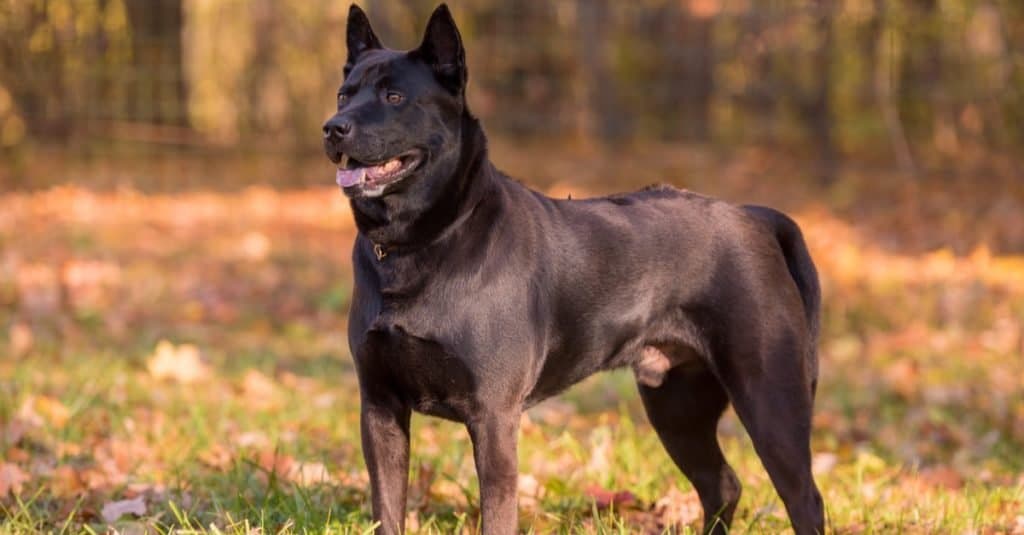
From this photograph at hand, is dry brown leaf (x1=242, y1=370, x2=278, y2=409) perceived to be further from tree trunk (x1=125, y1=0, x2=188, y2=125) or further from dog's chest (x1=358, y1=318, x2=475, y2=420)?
tree trunk (x1=125, y1=0, x2=188, y2=125)

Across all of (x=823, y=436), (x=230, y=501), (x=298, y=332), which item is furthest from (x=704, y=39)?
(x=230, y=501)

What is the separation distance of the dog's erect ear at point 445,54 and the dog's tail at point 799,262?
101 centimetres

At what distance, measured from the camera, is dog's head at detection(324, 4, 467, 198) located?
3377 mm

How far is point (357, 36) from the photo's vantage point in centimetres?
382

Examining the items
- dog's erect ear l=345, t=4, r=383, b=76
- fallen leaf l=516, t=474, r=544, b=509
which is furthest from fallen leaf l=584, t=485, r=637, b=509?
dog's erect ear l=345, t=4, r=383, b=76

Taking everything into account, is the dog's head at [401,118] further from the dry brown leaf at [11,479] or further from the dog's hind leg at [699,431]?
the dry brown leaf at [11,479]

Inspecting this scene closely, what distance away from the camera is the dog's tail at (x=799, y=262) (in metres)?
4.02

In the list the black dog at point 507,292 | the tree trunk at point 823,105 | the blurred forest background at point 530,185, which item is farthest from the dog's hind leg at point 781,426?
the tree trunk at point 823,105

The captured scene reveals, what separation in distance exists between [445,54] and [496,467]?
1.06 m

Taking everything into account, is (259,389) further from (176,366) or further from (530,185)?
(530,185)

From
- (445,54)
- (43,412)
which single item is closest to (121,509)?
(43,412)

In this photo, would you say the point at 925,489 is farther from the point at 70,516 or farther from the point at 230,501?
the point at 70,516

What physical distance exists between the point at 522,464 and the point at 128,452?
1370 mm

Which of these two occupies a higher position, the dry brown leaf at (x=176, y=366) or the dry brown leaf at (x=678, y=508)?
the dry brown leaf at (x=678, y=508)
